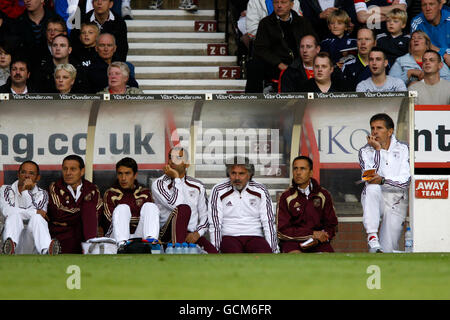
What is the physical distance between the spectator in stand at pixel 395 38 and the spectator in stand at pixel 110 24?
3.34m

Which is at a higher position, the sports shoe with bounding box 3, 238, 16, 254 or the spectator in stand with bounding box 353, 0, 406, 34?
the spectator in stand with bounding box 353, 0, 406, 34

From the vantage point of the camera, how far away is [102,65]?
1205 centimetres

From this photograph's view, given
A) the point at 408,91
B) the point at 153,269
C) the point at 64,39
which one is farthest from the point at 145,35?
the point at 153,269

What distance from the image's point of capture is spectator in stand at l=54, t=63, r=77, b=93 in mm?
11352

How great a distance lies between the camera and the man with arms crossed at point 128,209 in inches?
399

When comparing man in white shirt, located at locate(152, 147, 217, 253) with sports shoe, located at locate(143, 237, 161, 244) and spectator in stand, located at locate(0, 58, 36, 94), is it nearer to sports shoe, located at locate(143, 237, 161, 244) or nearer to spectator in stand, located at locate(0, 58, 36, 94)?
sports shoe, located at locate(143, 237, 161, 244)

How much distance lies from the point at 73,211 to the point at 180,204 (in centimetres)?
114

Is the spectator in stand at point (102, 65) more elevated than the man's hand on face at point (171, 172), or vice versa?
the spectator in stand at point (102, 65)

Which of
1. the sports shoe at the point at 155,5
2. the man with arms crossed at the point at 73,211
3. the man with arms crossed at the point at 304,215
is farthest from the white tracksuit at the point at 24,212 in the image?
the sports shoe at the point at 155,5

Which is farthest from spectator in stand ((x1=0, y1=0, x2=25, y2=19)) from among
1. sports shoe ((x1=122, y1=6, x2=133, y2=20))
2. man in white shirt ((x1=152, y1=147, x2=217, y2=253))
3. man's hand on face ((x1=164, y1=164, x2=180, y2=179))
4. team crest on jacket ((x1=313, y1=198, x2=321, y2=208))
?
team crest on jacket ((x1=313, y1=198, x2=321, y2=208))

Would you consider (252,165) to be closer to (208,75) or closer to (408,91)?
(408,91)

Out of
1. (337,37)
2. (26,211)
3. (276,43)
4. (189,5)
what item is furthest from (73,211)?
Answer: (189,5)

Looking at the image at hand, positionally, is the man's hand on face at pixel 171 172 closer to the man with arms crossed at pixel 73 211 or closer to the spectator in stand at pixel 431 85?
the man with arms crossed at pixel 73 211

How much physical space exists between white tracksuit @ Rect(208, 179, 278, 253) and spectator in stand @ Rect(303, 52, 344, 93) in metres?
1.64
